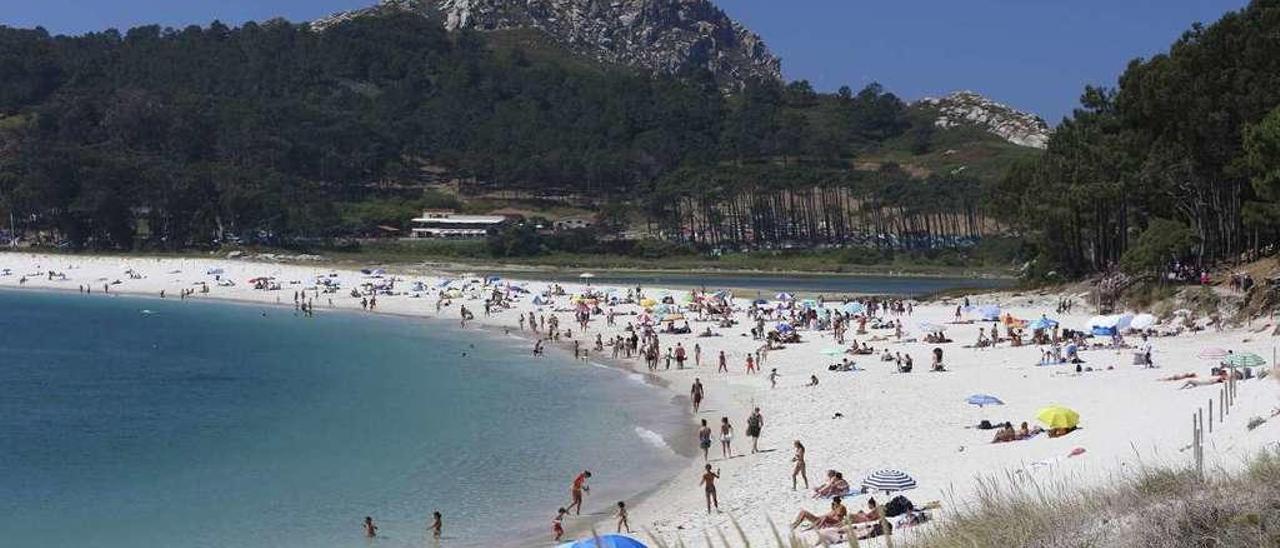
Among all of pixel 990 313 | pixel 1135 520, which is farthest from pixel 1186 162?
pixel 1135 520

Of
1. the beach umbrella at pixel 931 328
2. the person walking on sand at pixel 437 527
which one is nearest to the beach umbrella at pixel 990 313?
the beach umbrella at pixel 931 328

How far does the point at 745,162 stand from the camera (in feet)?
491

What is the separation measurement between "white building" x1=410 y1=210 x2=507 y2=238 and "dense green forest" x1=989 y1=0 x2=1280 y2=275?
64526 mm

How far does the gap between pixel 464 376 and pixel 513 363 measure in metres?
3.52

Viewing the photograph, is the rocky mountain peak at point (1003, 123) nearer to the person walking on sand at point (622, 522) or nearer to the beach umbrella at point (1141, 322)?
the beach umbrella at point (1141, 322)

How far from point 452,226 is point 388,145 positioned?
2984 cm

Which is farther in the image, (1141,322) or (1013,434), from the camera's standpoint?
(1141,322)

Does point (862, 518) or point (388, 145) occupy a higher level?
point (388, 145)

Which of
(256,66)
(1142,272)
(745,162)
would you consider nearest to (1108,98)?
(1142,272)

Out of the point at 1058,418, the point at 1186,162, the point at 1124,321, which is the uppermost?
the point at 1186,162

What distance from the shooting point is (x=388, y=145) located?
139 metres

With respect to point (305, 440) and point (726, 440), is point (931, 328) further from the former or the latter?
point (305, 440)

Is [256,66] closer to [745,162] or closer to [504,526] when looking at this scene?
[745,162]

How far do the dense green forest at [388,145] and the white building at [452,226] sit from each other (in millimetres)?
3879
